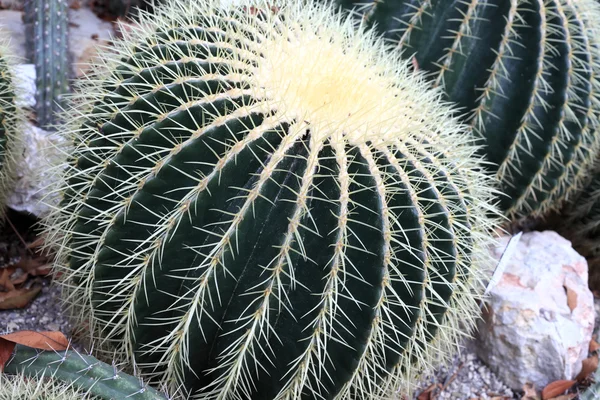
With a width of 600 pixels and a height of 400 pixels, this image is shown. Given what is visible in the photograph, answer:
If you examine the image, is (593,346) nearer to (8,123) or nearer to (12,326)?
(12,326)

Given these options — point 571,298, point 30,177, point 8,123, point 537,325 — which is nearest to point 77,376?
point 8,123

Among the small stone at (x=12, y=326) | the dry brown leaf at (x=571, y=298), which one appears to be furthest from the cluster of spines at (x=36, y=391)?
the dry brown leaf at (x=571, y=298)

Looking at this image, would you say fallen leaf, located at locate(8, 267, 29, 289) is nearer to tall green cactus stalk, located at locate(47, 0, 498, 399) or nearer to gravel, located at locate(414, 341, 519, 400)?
tall green cactus stalk, located at locate(47, 0, 498, 399)

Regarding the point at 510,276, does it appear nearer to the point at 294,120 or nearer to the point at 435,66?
the point at 435,66

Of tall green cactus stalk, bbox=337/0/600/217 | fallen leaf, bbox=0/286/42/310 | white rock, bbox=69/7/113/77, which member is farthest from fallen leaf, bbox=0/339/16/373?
white rock, bbox=69/7/113/77

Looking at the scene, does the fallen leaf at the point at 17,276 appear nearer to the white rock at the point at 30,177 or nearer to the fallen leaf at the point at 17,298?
the fallen leaf at the point at 17,298

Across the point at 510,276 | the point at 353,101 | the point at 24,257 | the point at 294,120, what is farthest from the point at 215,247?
the point at 510,276

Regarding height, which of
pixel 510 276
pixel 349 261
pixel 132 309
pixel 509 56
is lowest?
pixel 510 276
